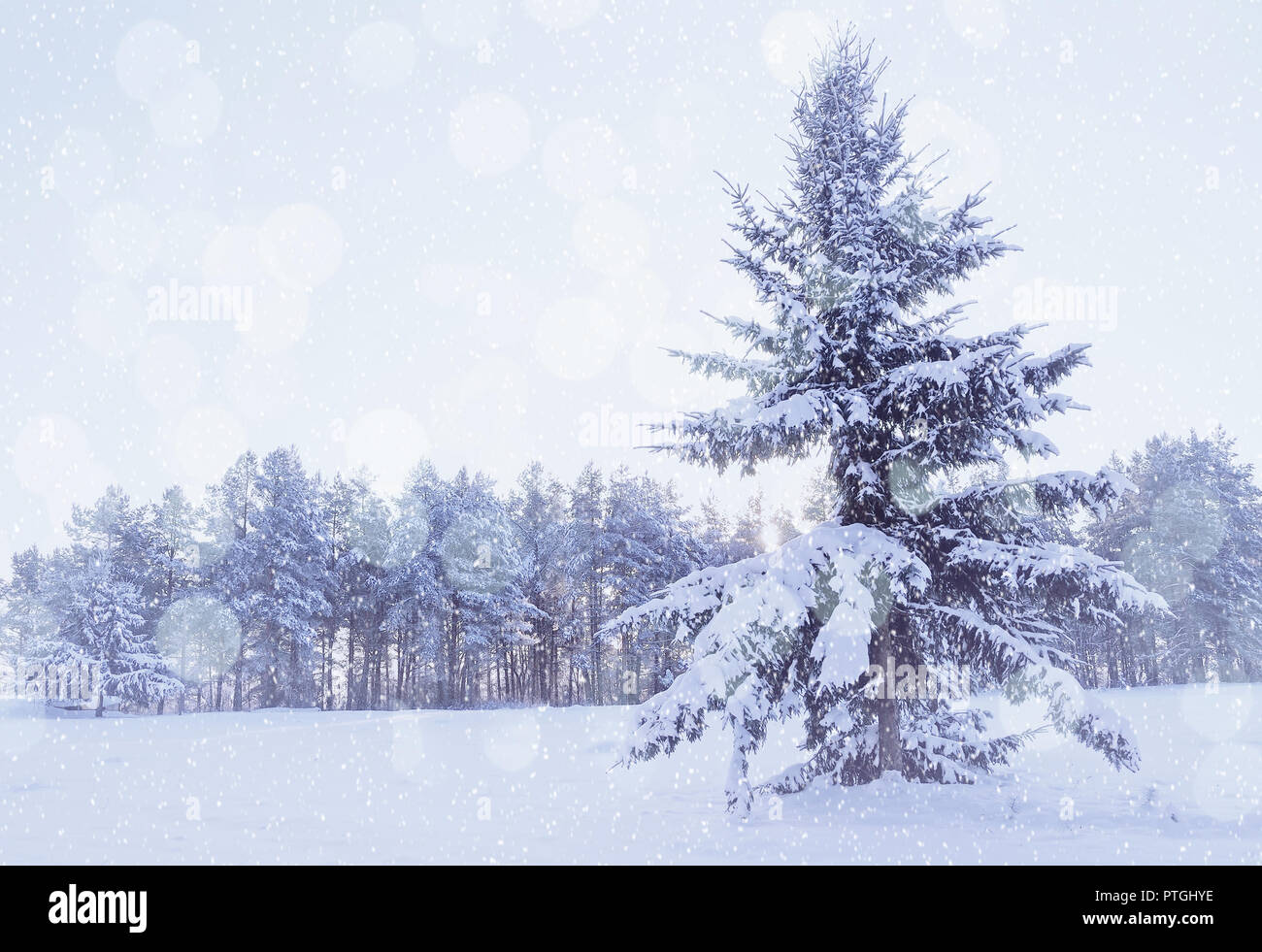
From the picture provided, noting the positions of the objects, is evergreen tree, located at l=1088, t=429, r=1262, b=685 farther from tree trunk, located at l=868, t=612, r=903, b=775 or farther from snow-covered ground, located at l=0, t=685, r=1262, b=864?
tree trunk, located at l=868, t=612, r=903, b=775

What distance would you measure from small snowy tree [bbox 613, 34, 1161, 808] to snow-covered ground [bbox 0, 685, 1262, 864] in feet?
3.17

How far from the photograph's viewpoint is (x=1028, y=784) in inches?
423

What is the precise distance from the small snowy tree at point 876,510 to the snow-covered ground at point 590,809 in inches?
38.1

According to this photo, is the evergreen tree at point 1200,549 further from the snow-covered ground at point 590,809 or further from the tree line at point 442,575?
the snow-covered ground at point 590,809

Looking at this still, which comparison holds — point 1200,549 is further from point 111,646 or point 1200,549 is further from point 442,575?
point 111,646

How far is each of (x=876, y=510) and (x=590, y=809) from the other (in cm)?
598

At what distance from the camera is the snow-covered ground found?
7.80 metres

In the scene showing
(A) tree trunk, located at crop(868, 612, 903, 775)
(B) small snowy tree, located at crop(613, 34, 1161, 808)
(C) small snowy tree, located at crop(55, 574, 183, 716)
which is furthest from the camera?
(C) small snowy tree, located at crop(55, 574, 183, 716)

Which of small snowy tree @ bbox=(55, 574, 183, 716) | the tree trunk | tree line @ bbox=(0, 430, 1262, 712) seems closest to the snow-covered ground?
the tree trunk

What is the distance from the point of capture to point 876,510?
1069cm

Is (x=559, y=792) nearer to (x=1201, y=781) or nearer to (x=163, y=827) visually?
(x=163, y=827)

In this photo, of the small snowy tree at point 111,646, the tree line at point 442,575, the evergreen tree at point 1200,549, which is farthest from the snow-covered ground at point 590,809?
the evergreen tree at point 1200,549

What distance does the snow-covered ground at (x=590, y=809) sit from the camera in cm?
780

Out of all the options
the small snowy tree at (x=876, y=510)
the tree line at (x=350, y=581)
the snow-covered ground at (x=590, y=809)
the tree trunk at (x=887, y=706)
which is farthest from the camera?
the tree line at (x=350, y=581)
